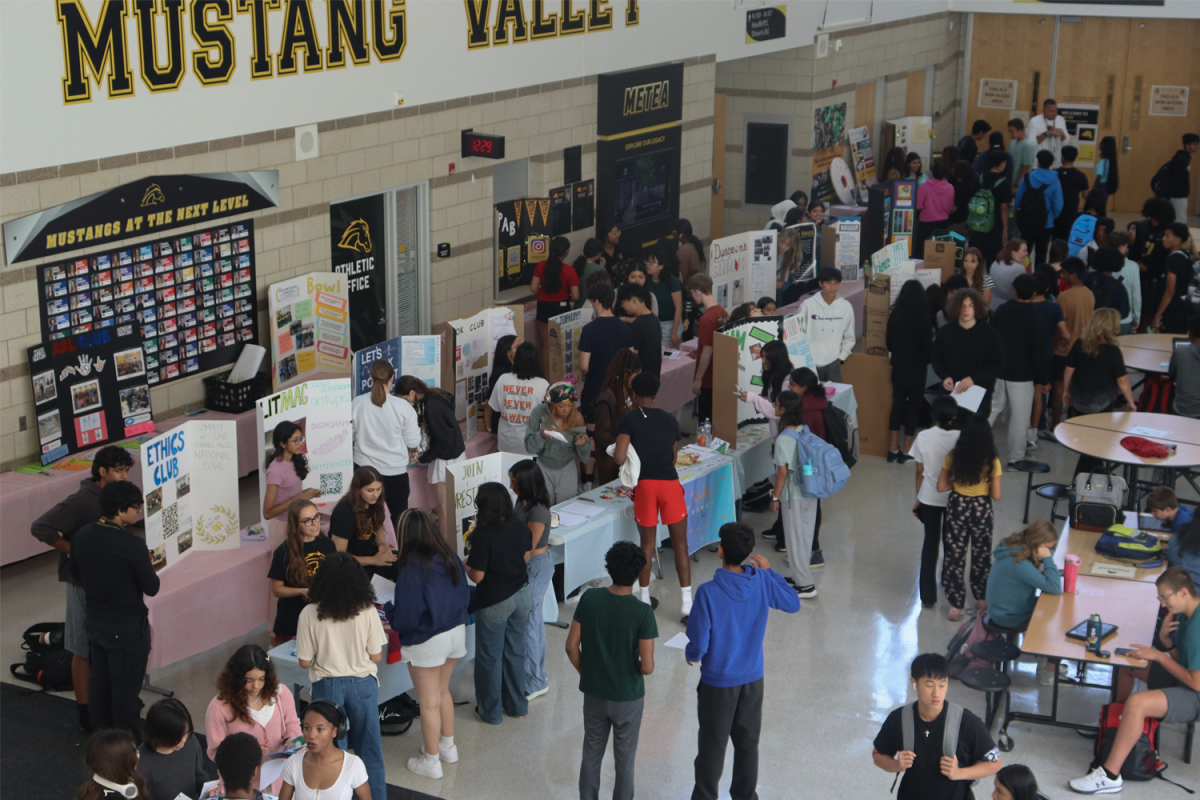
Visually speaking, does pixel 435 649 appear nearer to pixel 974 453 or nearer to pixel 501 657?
pixel 501 657

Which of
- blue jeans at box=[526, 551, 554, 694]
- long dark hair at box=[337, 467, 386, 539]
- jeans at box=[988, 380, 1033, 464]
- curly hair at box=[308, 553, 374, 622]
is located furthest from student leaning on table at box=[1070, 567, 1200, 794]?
jeans at box=[988, 380, 1033, 464]

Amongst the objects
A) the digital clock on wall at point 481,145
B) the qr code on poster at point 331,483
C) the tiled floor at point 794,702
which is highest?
the digital clock on wall at point 481,145

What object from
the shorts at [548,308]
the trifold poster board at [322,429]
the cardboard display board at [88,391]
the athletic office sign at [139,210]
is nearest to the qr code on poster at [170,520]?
the trifold poster board at [322,429]

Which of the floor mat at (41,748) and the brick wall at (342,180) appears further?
the brick wall at (342,180)

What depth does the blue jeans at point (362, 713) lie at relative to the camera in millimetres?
6293

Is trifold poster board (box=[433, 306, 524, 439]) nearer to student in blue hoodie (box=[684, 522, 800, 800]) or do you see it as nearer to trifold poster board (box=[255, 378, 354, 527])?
trifold poster board (box=[255, 378, 354, 527])

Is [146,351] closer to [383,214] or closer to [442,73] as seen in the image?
[383,214]

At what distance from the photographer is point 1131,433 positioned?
394 inches

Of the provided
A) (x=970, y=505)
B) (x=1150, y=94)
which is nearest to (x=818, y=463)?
(x=970, y=505)

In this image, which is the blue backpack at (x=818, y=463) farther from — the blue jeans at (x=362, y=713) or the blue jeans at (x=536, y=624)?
the blue jeans at (x=362, y=713)

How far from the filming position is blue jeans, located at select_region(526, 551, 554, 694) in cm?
768

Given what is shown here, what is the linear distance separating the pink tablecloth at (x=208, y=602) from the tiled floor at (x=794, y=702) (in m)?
0.27

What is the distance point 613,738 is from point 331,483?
122 inches

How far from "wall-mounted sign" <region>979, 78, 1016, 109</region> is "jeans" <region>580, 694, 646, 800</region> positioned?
19.4 meters
